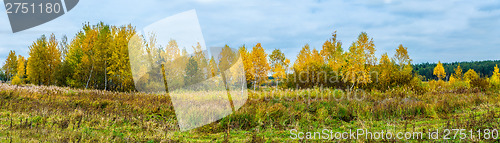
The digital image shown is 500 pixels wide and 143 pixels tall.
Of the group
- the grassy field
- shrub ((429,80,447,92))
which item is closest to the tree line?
shrub ((429,80,447,92))

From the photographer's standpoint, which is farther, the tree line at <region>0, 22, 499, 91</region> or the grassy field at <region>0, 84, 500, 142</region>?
the tree line at <region>0, 22, 499, 91</region>

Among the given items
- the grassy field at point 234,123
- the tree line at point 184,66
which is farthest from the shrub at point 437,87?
the grassy field at point 234,123

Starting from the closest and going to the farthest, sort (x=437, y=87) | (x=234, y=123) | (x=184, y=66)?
(x=234, y=123) < (x=437, y=87) < (x=184, y=66)

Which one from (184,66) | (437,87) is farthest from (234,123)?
(184,66)

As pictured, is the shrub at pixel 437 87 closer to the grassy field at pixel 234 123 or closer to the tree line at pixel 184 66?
the tree line at pixel 184 66

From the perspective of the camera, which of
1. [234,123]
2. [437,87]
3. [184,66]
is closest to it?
[234,123]

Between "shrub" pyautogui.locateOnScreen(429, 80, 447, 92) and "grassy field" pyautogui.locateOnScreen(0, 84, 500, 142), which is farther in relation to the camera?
"shrub" pyautogui.locateOnScreen(429, 80, 447, 92)

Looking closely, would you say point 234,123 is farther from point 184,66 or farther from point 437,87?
point 184,66

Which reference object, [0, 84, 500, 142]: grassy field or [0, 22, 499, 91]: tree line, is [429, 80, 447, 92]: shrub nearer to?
[0, 22, 499, 91]: tree line

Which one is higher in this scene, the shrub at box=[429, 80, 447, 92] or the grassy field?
the shrub at box=[429, 80, 447, 92]

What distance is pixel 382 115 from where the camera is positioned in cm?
796

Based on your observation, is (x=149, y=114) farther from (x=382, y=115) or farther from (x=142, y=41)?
(x=142, y=41)

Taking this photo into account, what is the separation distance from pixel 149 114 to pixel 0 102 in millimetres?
5335

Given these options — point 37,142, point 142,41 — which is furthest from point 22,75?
point 37,142
